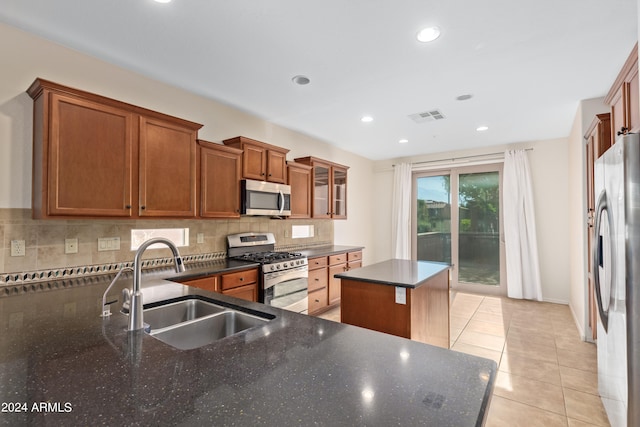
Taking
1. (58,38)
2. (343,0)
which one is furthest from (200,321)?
(58,38)

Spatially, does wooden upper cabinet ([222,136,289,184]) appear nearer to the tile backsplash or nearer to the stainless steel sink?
the tile backsplash

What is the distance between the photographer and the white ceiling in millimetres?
1923

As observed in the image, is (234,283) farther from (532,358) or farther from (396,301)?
(532,358)

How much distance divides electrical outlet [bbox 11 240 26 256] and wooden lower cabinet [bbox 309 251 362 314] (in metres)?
2.63

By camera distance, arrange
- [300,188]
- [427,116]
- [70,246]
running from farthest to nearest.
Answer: [300,188], [427,116], [70,246]

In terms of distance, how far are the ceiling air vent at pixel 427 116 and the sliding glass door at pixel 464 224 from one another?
2143mm

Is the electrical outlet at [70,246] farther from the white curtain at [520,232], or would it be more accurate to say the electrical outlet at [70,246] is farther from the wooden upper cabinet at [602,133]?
the white curtain at [520,232]

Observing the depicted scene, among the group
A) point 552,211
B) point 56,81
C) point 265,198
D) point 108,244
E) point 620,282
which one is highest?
point 56,81

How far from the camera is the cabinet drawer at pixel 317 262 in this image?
3855mm

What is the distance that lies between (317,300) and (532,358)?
93.0 inches

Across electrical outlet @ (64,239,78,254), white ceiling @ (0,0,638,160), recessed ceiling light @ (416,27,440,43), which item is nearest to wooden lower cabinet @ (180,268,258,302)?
electrical outlet @ (64,239,78,254)

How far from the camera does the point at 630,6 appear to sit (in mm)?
1883

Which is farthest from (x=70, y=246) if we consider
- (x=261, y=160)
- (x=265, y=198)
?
(x=261, y=160)

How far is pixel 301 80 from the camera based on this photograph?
2.88 meters
